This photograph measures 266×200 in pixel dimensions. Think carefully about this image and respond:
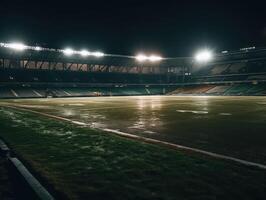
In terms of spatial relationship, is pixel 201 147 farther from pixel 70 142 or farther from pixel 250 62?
pixel 250 62

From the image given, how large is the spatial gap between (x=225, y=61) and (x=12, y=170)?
3247 inches

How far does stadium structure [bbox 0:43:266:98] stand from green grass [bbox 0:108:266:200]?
55.4 m

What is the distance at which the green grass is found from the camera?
4.38m

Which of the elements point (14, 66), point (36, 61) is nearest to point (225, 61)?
point (36, 61)

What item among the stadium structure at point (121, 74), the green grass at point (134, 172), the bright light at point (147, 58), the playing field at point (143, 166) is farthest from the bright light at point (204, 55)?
the green grass at point (134, 172)

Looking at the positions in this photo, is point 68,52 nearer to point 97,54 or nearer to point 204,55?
point 97,54

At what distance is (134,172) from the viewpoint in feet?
18.0

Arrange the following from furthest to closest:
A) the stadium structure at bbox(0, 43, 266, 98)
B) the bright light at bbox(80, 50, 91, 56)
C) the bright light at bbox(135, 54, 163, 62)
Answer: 1. the bright light at bbox(135, 54, 163, 62)
2. the bright light at bbox(80, 50, 91, 56)
3. the stadium structure at bbox(0, 43, 266, 98)

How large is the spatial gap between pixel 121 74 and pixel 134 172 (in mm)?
77172

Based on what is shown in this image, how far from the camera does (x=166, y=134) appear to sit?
34.0 ft

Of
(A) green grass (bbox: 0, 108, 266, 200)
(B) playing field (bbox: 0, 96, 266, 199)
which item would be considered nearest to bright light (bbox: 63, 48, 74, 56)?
(B) playing field (bbox: 0, 96, 266, 199)

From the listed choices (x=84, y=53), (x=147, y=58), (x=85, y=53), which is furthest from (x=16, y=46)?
(x=147, y=58)

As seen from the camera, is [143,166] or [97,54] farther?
[97,54]

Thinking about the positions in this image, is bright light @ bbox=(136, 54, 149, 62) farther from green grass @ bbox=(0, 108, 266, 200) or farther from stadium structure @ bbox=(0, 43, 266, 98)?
green grass @ bbox=(0, 108, 266, 200)
